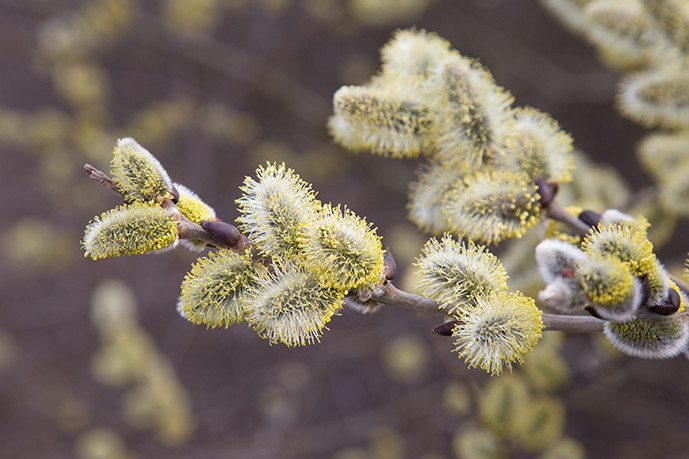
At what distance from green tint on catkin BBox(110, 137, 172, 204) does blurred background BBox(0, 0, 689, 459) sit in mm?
1126

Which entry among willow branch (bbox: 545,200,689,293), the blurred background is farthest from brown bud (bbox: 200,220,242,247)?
the blurred background

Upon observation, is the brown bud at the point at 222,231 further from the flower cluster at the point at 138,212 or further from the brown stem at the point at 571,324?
the brown stem at the point at 571,324

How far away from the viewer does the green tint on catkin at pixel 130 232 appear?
598 mm

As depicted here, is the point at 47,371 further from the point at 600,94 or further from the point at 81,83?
the point at 600,94

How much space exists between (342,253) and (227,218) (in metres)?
2.02

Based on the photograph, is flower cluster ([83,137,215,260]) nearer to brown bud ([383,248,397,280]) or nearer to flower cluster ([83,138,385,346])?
flower cluster ([83,138,385,346])

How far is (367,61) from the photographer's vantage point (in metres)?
2.38

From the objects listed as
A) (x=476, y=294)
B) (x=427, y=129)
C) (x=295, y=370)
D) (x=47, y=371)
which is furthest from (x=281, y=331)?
(x=47, y=371)

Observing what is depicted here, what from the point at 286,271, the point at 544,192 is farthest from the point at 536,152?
the point at 286,271

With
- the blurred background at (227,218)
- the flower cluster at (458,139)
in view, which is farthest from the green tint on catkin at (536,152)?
the blurred background at (227,218)

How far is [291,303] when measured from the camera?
2.05 ft

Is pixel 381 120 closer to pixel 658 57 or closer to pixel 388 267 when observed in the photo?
pixel 388 267

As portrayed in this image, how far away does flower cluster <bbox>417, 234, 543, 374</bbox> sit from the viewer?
62 cm

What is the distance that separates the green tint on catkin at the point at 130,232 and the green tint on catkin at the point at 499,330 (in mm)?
381
